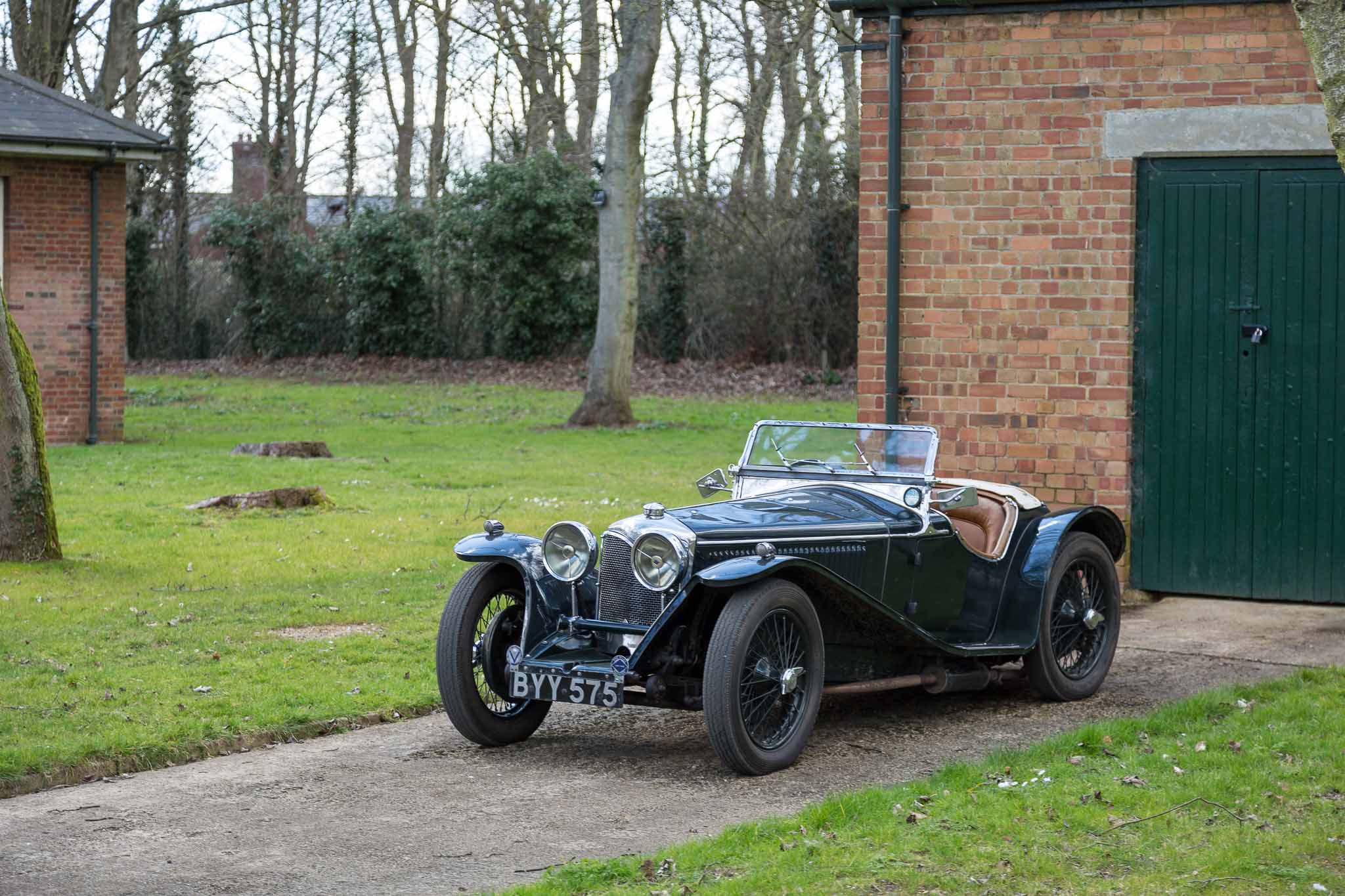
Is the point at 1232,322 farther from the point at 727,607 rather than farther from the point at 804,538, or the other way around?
the point at 727,607

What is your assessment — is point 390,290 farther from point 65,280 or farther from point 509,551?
point 509,551

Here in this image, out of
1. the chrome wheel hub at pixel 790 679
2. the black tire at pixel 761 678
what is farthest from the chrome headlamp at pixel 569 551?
the chrome wheel hub at pixel 790 679

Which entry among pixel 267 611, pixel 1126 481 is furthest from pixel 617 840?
pixel 1126 481

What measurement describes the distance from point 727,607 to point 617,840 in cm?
104

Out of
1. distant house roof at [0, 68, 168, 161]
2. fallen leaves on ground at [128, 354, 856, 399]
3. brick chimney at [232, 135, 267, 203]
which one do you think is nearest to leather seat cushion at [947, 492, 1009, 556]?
distant house roof at [0, 68, 168, 161]

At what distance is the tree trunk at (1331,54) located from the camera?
4484 mm

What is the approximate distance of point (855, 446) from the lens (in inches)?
289

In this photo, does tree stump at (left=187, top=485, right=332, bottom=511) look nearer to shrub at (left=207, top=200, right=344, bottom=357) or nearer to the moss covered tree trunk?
the moss covered tree trunk

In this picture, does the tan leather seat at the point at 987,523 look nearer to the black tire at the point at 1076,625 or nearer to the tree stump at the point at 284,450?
the black tire at the point at 1076,625

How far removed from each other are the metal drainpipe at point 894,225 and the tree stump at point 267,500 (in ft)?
19.8

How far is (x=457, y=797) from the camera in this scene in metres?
5.62

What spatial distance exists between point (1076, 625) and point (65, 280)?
15609 millimetres

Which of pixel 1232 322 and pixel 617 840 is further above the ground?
pixel 1232 322

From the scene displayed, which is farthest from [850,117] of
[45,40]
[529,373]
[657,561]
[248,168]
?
[657,561]
